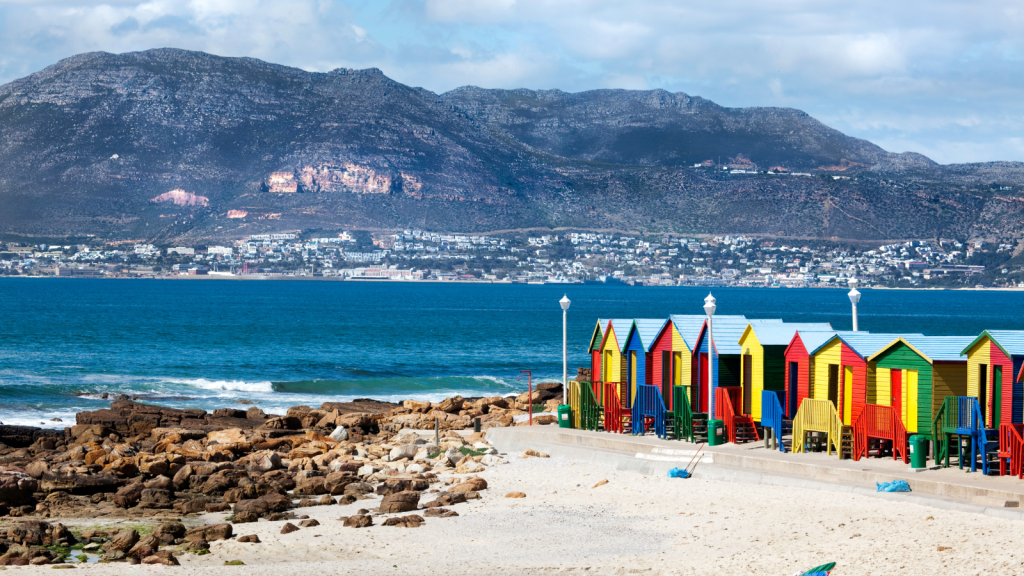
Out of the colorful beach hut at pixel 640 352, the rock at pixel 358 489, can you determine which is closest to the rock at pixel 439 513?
the rock at pixel 358 489

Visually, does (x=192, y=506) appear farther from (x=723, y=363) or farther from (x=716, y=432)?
(x=723, y=363)

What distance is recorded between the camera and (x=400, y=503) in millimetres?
18672

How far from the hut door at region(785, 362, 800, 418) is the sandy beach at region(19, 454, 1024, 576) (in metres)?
3.37

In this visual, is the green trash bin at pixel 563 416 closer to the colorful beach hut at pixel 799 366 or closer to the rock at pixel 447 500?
the colorful beach hut at pixel 799 366

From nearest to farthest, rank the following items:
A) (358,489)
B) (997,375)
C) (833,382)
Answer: (997,375) → (358,489) → (833,382)

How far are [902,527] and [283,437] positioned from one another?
15829 mm

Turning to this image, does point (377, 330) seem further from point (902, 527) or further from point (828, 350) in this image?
point (902, 527)

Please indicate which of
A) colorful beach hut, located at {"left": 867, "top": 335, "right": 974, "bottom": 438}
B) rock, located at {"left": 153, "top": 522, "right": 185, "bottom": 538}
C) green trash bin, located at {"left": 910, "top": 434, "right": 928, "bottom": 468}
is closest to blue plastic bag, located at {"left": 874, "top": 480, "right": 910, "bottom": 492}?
green trash bin, located at {"left": 910, "top": 434, "right": 928, "bottom": 468}

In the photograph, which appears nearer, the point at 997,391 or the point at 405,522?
the point at 405,522

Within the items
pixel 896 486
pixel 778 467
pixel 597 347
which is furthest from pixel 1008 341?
pixel 597 347

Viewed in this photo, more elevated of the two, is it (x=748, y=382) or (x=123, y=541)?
(x=748, y=382)

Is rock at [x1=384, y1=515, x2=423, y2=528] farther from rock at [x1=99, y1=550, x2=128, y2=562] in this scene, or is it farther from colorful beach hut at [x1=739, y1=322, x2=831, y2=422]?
colorful beach hut at [x1=739, y1=322, x2=831, y2=422]

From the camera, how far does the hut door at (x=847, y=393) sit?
823 inches

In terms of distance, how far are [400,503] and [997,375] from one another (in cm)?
921
